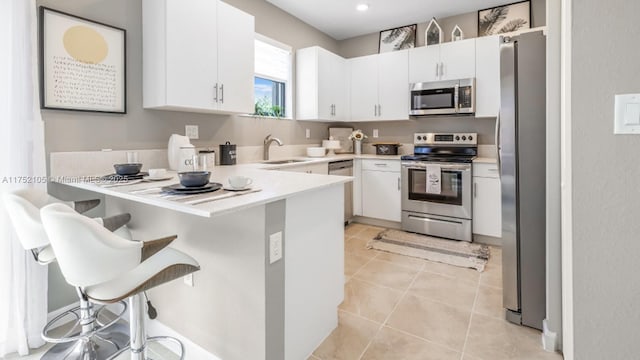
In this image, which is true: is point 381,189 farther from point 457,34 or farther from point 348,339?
point 348,339

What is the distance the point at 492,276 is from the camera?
2648 millimetres

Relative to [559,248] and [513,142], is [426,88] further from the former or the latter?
[559,248]

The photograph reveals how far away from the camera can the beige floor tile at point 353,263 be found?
274 centimetres

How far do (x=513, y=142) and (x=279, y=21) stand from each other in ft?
9.97

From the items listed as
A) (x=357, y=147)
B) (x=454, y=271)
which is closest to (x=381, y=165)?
(x=357, y=147)

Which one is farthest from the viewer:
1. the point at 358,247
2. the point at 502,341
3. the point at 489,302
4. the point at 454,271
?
the point at 358,247

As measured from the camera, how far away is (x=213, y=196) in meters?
1.28

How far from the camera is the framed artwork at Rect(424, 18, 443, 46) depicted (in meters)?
3.94

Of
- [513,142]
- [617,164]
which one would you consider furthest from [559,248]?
[617,164]

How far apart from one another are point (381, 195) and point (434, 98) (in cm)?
139

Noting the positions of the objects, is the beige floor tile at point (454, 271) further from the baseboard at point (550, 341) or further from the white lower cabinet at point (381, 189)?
the white lower cabinet at point (381, 189)

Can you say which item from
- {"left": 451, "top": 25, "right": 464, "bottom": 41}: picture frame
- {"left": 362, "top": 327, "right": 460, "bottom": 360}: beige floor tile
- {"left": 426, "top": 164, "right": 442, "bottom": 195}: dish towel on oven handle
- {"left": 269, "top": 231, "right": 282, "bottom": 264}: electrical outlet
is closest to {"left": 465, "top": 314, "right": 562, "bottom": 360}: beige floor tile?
{"left": 362, "top": 327, "right": 460, "bottom": 360}: beige floor tile

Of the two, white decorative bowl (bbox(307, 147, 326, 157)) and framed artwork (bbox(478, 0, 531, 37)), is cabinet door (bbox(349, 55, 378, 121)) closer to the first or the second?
white decorative bowl (bbox(307, 147, 326, 157))

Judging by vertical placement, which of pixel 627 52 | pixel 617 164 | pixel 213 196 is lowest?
pixel 213 196
